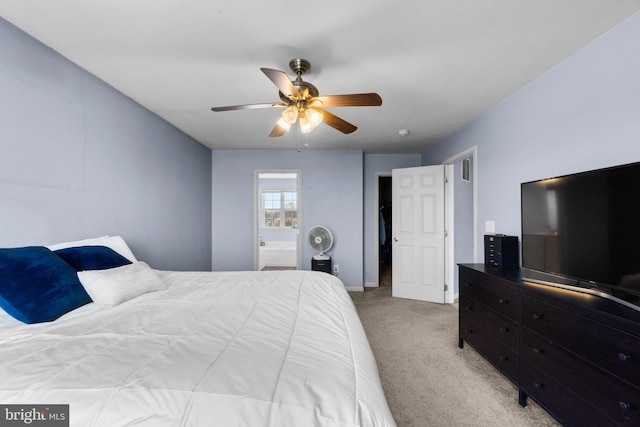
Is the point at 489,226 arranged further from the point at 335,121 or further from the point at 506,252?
the point at 335,121

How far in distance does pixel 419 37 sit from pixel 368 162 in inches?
114

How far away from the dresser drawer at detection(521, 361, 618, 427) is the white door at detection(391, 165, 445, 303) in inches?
79.2

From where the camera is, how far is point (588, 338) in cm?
121

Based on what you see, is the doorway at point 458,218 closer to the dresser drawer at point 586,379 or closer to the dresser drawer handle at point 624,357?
the dresser drawer at point 586,379

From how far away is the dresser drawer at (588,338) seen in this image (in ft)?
3.46

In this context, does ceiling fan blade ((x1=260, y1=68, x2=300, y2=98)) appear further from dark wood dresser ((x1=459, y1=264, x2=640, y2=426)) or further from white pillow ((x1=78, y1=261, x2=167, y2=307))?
dark wood dresser ((x1=459, y1=264, x2=640, y2=426))

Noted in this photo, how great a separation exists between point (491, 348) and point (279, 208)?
5.59 metres

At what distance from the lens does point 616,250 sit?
1.27 metres

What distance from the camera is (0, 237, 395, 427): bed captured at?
0.67 metres

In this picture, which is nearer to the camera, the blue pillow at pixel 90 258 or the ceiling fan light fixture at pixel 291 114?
the blue pillow at pixel 90 258

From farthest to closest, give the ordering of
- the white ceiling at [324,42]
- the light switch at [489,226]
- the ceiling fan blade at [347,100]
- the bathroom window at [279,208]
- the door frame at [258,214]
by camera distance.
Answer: the bathroom window at [279,208]
the door frame at [258,214]
the light switch at [489,226]
the ceiling fan blade at [347,100]
the white ceiling at [324,42]

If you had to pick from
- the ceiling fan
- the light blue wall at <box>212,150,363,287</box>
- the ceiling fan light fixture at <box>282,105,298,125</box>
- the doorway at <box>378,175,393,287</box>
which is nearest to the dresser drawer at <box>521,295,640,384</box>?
A: the ceiling fan

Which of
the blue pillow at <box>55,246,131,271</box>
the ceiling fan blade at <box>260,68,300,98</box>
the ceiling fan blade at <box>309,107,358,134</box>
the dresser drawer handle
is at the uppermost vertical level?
the ceiling fan blade at <box>260,68,300,98</box>

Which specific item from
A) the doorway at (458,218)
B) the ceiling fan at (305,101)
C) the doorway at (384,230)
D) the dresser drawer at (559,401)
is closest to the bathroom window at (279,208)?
the doorway at (384,230)
